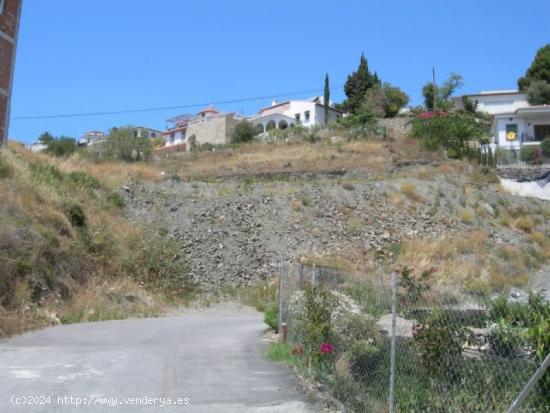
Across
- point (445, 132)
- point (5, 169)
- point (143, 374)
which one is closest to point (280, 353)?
point (143, 374)

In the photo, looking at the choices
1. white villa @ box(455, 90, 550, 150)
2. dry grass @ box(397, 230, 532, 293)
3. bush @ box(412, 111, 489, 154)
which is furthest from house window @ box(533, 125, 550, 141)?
dry grass @ box(397, 230, 532, 293)

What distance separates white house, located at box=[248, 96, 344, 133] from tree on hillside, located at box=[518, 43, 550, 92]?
2264 cm

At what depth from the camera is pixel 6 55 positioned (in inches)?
1133

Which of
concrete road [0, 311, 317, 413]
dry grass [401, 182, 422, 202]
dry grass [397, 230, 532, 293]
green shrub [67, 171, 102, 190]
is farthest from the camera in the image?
dry grass [401, 182, 422, 202]

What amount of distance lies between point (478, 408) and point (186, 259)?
2290 centimetres

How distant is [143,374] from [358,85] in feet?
235

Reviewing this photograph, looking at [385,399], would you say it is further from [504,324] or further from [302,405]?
[504,324]

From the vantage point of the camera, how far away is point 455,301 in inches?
228

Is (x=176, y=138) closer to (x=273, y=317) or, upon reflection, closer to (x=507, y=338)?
(x=273, y=317)

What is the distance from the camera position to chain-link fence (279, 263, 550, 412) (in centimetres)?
468

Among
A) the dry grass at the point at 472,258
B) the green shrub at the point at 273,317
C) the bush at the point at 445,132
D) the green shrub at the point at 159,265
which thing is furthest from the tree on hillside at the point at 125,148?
the green shrub at the point at 273,317

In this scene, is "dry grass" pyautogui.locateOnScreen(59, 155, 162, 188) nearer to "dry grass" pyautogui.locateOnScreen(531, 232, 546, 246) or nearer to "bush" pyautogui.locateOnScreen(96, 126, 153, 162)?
"bush" pyautogui.locateOnScreen(96, 126, 153, 162)

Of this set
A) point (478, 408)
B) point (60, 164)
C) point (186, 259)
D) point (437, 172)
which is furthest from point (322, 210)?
point (478, 408)

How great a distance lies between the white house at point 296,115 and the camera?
77188mm
